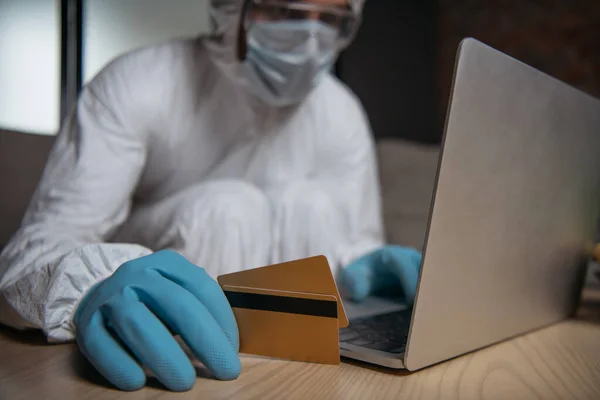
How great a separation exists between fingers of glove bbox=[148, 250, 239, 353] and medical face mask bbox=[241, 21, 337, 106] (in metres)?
0.60

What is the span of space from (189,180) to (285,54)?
334 mm

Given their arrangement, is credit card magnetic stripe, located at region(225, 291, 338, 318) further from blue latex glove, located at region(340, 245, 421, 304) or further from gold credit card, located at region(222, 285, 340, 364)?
blue latex glove, located at region(340, 245, 421, 304)

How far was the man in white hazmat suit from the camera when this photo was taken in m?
0.63

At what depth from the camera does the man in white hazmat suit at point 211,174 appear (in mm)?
633

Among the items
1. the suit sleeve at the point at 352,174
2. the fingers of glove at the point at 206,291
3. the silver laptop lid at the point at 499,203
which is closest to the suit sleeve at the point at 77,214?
the fingers of glove at the point at 206,291

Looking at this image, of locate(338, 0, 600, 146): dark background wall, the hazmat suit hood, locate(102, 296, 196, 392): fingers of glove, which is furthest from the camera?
locate(338, 0, 600, 146): dark background wall

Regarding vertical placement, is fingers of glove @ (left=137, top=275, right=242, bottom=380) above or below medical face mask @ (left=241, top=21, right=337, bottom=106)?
below

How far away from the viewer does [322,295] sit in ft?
1.61

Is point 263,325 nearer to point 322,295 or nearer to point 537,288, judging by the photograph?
point 322,295

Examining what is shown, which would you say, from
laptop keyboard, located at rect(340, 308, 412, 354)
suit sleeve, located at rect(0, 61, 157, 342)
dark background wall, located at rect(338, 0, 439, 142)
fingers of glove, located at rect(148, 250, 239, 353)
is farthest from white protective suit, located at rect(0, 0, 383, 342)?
dark background wall, located at rect(338, 0, 439, 142)

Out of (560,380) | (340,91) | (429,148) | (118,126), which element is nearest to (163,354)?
(560,380)

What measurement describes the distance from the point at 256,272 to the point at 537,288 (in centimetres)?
37

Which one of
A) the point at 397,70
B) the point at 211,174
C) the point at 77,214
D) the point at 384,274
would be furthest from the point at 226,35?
the point at 397,70

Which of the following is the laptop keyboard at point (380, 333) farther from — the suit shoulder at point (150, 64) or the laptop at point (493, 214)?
the suit shoulder at point (150, 64)
